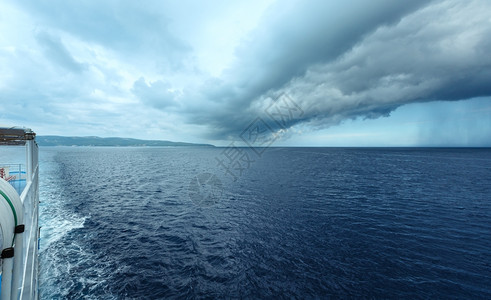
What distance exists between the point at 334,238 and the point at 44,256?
2740 centimetres

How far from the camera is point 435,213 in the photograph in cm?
2734


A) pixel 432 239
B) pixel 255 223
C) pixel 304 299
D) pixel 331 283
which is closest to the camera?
pixel 304 299

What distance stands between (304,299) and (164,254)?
12347 mm

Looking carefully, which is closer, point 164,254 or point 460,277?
point 460,277

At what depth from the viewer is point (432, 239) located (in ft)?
65.8

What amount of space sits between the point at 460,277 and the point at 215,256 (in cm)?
1970

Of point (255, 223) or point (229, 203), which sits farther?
point (229, 203)

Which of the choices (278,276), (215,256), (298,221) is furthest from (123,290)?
(298,221)

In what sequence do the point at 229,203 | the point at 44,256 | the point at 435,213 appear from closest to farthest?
the point at 44,256 < the point at 435,213 < the point at 229,203

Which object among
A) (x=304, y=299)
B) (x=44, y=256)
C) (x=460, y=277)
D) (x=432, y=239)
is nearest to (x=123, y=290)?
(x=44, y=256)

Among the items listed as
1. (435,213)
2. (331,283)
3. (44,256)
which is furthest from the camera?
(435,213)

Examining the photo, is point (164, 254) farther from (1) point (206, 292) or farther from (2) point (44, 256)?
(2) point (44, 256)

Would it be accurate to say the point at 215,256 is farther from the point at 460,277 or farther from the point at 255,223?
the point at 460,277

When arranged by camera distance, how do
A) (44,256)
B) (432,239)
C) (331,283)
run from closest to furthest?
(331,283)
(44,256)
(432,239)
